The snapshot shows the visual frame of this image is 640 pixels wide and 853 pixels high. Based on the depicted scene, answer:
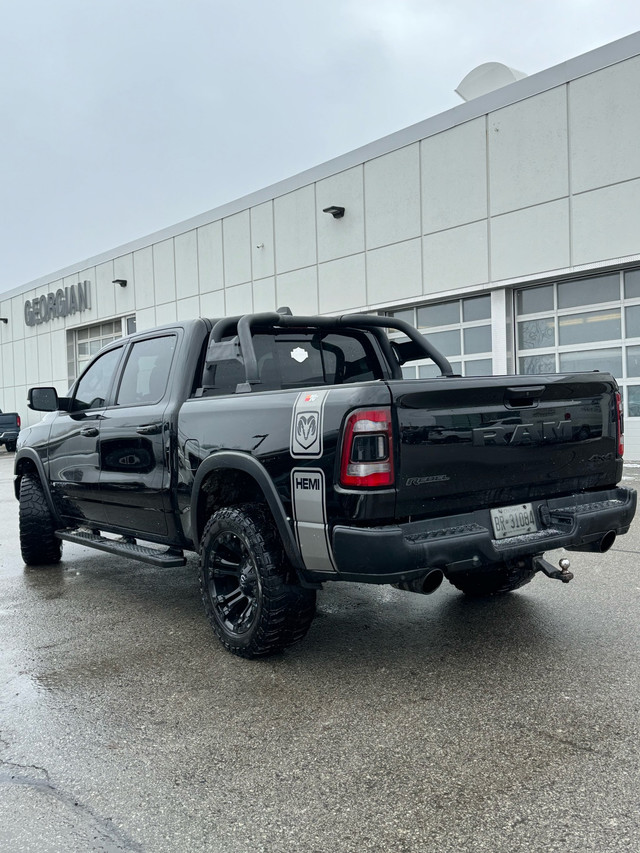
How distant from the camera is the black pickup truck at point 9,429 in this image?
2605 centimetres

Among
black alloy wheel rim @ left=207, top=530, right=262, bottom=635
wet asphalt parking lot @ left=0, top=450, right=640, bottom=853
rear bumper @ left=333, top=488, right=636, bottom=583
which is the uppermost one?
rear bumper @ left=333, top=488, right=636, bottom=583

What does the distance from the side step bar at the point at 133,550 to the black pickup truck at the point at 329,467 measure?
2 cm

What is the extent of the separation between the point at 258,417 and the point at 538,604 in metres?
2.32

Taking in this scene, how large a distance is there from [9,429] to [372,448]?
1022 inches

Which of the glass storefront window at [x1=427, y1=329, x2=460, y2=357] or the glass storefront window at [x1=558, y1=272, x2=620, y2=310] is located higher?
the glass storefront window at [x1=558, y1=272, x2=620, y2=310]

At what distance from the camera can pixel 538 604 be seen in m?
4.87

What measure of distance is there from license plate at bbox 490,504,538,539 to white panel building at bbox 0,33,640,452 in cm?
1076

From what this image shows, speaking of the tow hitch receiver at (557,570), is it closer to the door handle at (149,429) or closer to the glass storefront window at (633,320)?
the door handle at (149,429)

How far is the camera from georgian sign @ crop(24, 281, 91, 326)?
94.2ft

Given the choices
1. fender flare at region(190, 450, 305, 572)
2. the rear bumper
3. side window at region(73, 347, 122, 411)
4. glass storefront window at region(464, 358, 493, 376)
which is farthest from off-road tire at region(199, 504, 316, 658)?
glass storefront window at region(464, 358, 493, 376)

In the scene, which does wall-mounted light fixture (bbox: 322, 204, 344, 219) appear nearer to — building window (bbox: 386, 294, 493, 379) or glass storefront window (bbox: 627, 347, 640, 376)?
building window (bbox: 386, 294, 493, 379)

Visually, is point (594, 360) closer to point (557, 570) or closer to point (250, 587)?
point (557, 570)

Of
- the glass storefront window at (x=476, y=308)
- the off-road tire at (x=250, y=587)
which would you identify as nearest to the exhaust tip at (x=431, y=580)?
the off-road tire at (x=250, y=587)

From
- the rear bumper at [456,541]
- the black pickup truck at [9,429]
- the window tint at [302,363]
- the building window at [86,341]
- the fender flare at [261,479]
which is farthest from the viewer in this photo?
the building window at [86,341]
